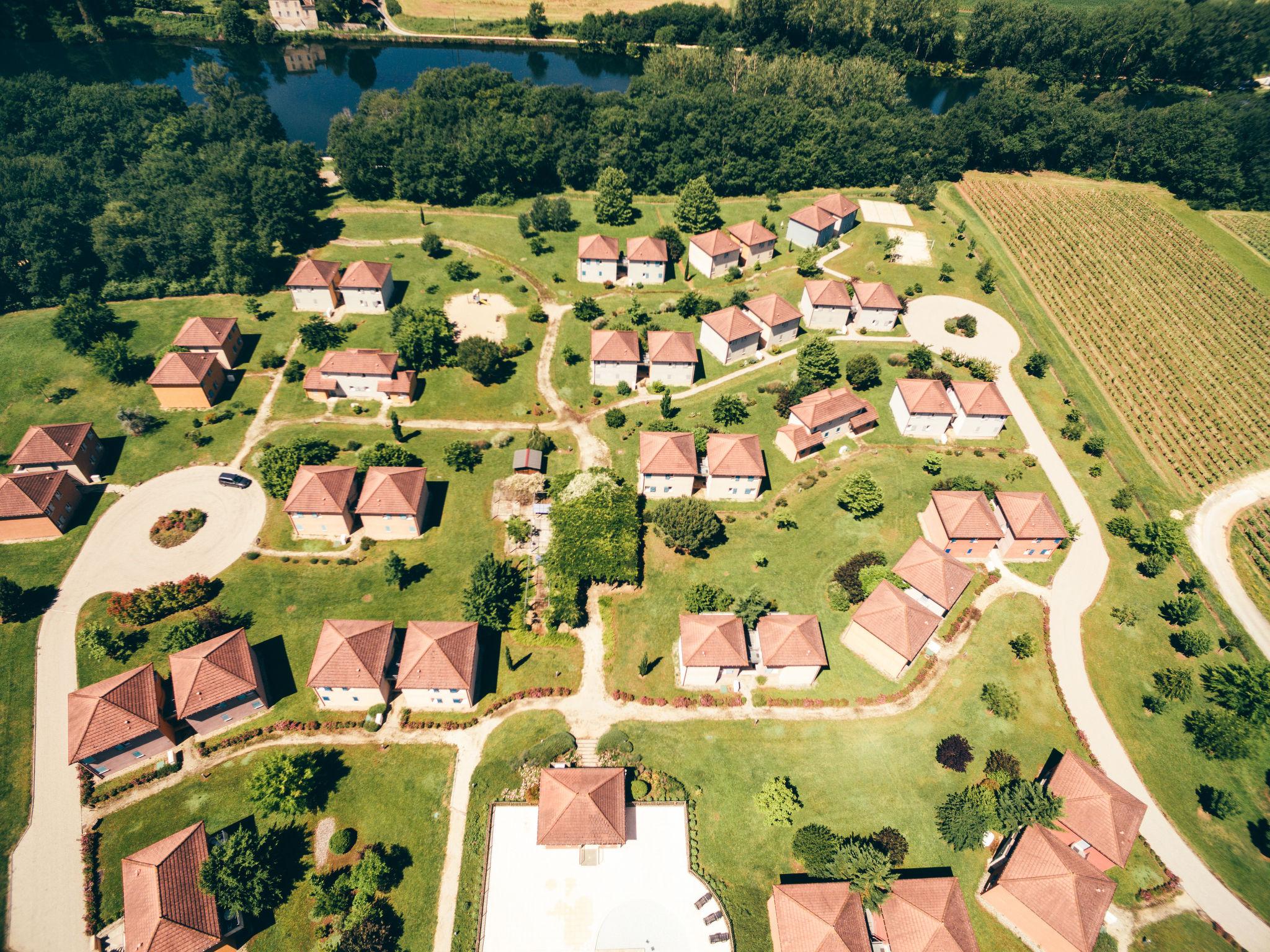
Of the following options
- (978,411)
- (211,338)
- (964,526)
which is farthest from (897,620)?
(211,338)

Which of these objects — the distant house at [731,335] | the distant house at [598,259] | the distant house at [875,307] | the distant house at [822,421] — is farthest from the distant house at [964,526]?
the distant house at [598,259]

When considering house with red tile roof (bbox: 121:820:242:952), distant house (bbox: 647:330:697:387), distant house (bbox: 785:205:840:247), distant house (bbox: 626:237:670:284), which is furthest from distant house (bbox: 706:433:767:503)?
house with red tile roof (bbox: 121:820:242:952)

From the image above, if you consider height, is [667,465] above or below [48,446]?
below

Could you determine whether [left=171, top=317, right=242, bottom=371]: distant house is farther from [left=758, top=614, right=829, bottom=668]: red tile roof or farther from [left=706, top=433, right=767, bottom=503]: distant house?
[left=758, top=614, right=829, bottom=668]: red tile roof

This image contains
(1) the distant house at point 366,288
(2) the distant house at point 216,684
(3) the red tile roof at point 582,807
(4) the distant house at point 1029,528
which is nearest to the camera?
(3) the red tile roof at point 582,807

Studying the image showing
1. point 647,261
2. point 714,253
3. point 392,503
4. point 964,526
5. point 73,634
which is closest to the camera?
point 73,634

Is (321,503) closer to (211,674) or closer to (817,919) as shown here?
(211,674)

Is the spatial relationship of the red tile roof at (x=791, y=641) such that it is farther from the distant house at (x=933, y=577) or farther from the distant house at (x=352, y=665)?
the distant house at (x=352, y=665)
